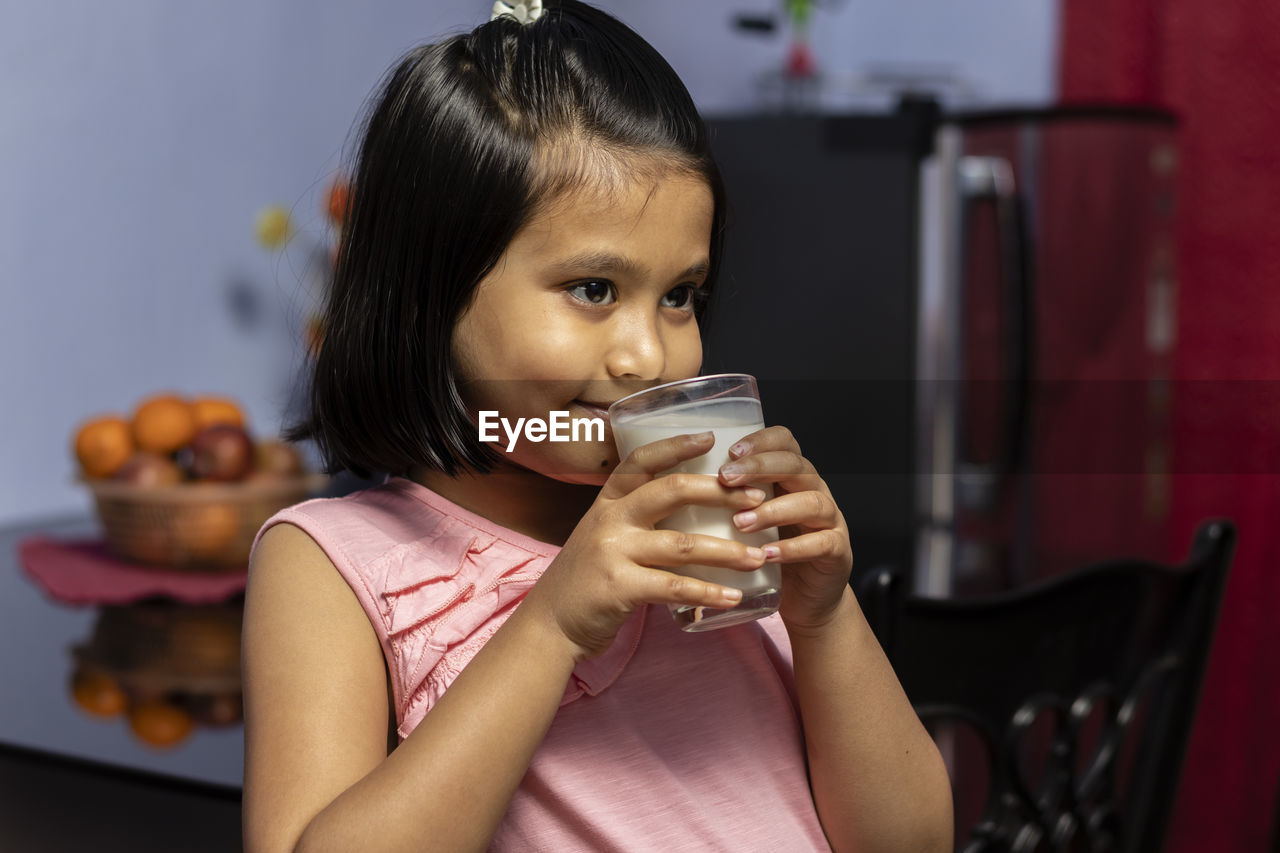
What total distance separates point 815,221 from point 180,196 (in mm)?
892

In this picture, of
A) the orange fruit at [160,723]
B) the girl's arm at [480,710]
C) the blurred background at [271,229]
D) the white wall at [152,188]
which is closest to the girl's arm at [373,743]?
the girl's arm at [480,710]

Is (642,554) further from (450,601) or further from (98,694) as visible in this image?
(98,694)

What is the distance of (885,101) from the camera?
9.72 feet

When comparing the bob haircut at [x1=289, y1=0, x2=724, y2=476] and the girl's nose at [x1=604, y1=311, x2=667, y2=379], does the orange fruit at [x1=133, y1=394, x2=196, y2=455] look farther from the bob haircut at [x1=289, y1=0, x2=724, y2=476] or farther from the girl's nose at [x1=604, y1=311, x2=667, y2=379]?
the girl's nose at [x1=604, y1=311, x2=667, y2=379]

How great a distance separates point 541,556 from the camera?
0.69 meters

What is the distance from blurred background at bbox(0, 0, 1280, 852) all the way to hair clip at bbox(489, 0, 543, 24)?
724 millimetres

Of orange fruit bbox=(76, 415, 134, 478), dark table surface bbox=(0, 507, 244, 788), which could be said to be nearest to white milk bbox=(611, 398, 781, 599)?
dark table surface bbox=(0, 507, 244, 788)

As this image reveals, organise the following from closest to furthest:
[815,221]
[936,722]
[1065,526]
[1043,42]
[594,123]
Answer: [594,123] < [936,722] < [815,221] < [1065,526] < [1043,42]

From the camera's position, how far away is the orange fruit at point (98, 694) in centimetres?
84

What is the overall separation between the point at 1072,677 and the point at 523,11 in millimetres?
590

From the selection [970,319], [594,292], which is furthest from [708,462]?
[970,319]

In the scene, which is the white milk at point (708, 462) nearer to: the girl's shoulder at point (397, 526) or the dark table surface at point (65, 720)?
the girl's shoulder at point (397, 526)

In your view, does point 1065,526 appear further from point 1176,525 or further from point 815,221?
point 815,221

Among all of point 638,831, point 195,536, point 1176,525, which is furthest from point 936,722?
point 1176,525
